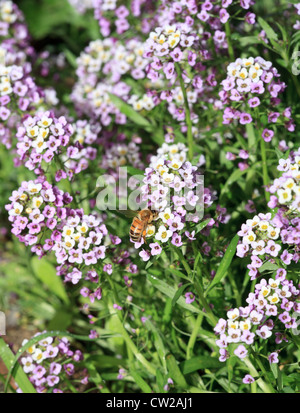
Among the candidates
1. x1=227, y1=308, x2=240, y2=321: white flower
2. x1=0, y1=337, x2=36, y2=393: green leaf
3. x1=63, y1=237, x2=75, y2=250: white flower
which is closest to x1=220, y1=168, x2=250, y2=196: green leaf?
x1=227, y1=308, x2=240, y2=321: white flower

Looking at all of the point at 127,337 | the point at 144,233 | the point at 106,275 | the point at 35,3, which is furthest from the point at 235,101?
the point at 35,3

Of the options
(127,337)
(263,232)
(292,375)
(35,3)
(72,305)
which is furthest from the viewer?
(35,3)

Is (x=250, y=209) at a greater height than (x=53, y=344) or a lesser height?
greater

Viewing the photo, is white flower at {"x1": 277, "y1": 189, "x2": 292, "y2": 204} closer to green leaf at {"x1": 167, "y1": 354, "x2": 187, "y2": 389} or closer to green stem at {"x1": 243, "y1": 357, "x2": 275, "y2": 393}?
green stem at {"x1": 243, "y1": 357, "x2": 275, "y2": 393}

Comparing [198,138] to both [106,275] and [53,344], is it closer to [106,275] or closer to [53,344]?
[106,275]

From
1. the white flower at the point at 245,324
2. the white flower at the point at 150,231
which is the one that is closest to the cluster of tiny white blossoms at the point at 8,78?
the white flower at the point at 150,231
